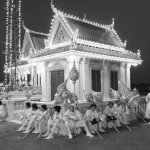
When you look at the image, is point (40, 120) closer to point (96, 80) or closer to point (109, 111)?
point (109, 111)

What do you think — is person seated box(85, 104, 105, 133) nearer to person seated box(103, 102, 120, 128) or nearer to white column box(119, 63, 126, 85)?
person seated box(103, 102, 120, 128)

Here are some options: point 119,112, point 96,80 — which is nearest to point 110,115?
point 119,112

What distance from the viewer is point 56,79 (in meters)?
14.7

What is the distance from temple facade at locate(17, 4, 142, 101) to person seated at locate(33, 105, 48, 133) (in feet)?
15.5

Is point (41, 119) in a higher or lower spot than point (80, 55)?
lower

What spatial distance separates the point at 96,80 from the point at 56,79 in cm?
270

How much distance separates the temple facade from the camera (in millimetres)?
13293

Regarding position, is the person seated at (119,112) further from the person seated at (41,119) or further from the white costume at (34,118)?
the white costume at (34,118)

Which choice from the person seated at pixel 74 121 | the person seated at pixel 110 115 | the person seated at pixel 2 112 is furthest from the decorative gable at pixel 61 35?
the person seated at pixel 74 121

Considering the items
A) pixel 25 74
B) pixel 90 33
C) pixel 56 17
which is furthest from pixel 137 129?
pixel 25 74

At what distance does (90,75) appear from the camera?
14.0 m

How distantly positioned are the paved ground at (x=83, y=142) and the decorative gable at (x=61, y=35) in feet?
25.4

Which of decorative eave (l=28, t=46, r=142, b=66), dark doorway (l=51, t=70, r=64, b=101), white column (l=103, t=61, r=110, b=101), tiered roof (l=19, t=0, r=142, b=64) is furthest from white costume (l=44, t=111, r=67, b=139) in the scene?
white column (l=103, t=61, r=110, b=101)

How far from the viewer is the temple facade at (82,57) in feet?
43.6
